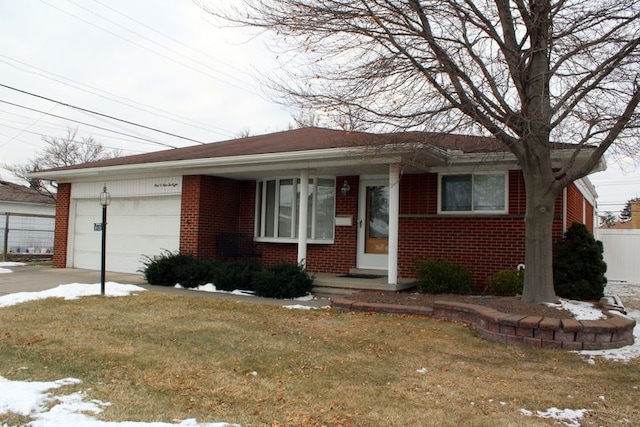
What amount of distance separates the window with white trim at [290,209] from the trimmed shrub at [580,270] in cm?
504

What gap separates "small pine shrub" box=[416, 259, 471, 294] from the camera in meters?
9.91

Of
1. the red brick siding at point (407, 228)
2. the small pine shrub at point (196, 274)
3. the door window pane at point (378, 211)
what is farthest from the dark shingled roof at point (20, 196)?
the door window pane at point (378, 211)

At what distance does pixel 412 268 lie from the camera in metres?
11.5

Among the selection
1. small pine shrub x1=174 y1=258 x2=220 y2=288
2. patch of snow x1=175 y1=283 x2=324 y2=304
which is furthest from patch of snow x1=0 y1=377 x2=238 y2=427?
small pine shrub x1=174 y1=258 x2=220 y2=288

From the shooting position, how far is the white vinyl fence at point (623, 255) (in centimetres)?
1664

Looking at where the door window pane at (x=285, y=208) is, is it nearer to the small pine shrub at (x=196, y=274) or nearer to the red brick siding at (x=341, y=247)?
the red brick siding at (x=341, y=247)

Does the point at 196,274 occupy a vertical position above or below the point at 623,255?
below

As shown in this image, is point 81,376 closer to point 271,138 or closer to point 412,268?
point 412,268

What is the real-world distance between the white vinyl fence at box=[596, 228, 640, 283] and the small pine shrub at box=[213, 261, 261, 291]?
11.8 m

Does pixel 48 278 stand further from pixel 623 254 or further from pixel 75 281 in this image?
pixel 623 254

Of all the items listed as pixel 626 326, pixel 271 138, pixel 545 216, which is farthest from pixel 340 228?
pixel 626 326

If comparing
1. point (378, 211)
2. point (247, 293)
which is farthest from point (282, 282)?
point (378, 211)

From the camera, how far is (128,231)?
14.2 meters

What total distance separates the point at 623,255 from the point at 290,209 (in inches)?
433
